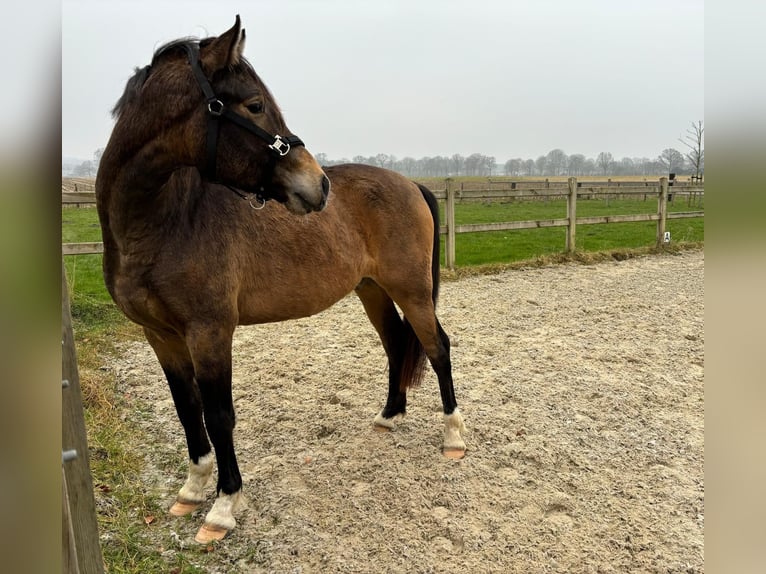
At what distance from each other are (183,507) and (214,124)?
6.38 ft

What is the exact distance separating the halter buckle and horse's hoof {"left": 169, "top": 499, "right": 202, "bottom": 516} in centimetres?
188

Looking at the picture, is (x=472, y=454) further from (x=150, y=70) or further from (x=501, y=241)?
(x=501, y=241)

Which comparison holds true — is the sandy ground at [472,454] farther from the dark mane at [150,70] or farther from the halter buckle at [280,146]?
the dark mane at [150,70]

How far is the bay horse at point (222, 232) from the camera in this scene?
1975 mm

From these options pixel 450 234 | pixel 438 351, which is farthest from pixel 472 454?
pixel 450 234

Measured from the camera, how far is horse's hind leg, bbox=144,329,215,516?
2537 mm

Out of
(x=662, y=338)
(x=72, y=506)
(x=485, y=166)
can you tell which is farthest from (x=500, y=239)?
(x=485, y=166)

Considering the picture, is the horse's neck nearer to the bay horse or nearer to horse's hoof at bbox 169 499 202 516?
the bay horse

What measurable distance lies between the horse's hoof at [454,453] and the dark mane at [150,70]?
2243 millimetres

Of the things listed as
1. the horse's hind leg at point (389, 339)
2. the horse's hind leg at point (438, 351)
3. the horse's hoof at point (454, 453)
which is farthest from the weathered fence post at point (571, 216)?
the horse's hoof at point (454, 453)

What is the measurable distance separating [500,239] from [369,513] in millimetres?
11152
